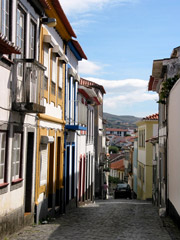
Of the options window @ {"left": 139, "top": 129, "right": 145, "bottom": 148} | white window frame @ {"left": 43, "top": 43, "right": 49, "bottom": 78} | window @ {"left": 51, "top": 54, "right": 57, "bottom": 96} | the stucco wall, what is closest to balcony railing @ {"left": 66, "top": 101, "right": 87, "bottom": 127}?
window @ {"left": 51, "top": 54, "right": 57, "bottom": 96}

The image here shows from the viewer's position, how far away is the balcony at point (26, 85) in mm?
8578

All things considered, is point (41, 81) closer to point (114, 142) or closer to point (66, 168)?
point (66, 168)

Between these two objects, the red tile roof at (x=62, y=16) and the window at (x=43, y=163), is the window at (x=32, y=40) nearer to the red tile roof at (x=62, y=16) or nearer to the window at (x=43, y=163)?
the red tile roof at (x=62, y=16)

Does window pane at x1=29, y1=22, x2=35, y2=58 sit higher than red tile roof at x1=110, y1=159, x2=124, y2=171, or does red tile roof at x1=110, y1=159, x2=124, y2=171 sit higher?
window pane at x1=29, y1=22, x2=35, y2=58

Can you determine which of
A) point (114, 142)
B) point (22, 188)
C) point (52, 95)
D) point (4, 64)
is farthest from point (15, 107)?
point (114, 142)

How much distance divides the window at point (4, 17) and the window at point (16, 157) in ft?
7.38

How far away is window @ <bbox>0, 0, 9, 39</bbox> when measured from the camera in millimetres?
7835

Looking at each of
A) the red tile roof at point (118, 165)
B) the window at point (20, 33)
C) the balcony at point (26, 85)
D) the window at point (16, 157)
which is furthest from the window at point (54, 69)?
the red tile roof at point (118, 165)

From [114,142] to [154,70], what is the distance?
14341 centimetres

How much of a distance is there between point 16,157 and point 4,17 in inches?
120

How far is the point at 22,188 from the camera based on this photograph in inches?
381

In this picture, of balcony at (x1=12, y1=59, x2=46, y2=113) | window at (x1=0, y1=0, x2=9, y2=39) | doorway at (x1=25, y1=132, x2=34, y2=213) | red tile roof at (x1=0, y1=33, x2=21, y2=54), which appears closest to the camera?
red tile roof at (x1=0, y1=33, x2=21, y2=54)

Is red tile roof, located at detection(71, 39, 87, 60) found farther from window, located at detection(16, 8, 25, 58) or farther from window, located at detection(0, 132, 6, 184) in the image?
window, located at detection(0, 132, 6, 184)

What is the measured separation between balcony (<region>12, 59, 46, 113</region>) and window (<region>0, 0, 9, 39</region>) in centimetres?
71
